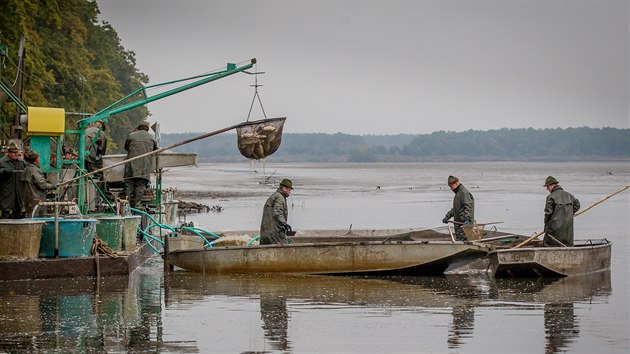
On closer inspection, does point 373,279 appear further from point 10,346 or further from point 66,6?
point 66,6

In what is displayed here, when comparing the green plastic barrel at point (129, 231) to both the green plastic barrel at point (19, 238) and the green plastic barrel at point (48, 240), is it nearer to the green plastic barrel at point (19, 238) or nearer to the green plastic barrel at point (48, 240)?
the green plastic barrel at point (48, 240)

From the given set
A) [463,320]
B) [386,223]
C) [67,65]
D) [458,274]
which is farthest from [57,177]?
[67,65]

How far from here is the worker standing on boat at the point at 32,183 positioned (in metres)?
20.4

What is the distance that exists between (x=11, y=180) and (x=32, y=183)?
37cm

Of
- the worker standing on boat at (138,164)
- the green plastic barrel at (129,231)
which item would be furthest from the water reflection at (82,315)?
the worker standing on boat at (138,164)

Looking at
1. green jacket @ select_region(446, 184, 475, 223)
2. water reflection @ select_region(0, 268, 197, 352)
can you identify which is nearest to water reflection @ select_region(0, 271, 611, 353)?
water reflection @ select_region(0, 268, 197, 352)

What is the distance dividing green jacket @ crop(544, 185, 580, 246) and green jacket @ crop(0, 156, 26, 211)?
30.2ft

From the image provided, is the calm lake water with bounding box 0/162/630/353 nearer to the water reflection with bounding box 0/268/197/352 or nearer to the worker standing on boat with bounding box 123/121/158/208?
the water reflection with bounding box 0/268/197/352

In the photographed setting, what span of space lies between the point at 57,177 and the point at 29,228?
318cm

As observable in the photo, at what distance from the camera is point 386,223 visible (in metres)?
42.2

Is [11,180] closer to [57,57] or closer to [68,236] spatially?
[68,236]

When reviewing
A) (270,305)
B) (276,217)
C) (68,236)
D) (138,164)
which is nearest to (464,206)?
(276,217)

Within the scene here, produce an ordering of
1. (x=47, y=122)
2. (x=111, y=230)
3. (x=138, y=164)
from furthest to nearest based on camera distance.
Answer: (x=138, y=164)
(x=47, y=122)
(x=111, y=230)

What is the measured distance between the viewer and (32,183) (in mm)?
20516
